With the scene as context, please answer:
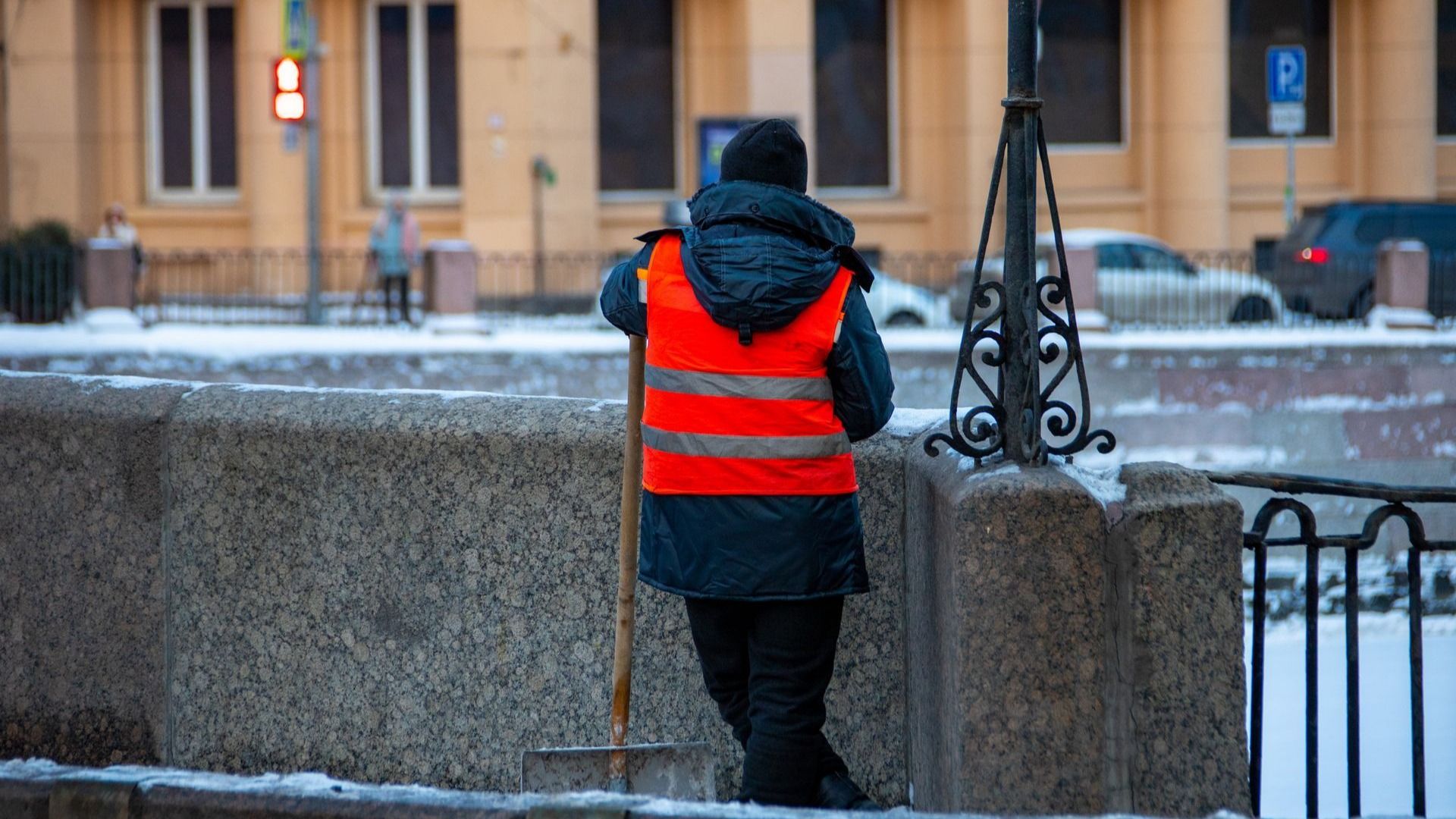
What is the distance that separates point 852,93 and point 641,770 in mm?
21947

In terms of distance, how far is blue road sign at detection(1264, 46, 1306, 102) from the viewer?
17891mm

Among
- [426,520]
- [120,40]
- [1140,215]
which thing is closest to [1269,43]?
[1140,215]

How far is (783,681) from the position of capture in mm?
3662

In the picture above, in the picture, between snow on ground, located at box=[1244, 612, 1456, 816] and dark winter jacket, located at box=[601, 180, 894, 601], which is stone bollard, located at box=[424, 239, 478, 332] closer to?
snow on ground, located at box=[1244, 612, 1456, 816]

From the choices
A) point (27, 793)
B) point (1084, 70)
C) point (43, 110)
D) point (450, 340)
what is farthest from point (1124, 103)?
point (27, 793)

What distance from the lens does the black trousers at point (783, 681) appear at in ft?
12.0

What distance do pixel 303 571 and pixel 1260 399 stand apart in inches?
465

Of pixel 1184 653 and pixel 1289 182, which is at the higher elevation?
pixel 1289 182

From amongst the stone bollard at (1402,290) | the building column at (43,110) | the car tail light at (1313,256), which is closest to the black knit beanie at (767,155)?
the stone bollard at (1402,290)

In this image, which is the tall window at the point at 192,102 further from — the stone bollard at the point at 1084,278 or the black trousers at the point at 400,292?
the stone bollard at the point at 1084,278

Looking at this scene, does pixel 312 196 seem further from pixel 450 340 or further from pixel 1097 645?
pixel 1097 645

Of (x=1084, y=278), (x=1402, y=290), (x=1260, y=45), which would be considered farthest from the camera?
(x=1260, y=45)

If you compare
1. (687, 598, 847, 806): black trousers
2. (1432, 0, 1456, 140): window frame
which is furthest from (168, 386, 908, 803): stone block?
(1432, 0, 1456, 140): window frame

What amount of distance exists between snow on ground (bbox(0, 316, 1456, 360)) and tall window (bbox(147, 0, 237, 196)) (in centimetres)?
928
